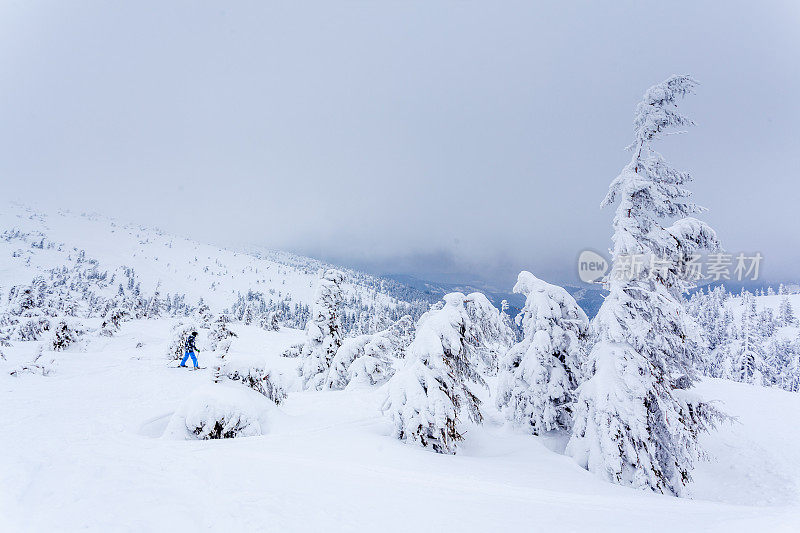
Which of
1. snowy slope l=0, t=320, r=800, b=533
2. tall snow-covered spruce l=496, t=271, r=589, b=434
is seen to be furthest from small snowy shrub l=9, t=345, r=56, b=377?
tall snow-covered spruce l=496, t=271, r=589, b=434

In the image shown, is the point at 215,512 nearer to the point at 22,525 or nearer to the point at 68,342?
the point at 22,525

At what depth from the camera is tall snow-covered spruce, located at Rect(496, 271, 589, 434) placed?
12.8m

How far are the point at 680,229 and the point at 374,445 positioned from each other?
11.8 metres

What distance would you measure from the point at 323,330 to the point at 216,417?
16.3 m

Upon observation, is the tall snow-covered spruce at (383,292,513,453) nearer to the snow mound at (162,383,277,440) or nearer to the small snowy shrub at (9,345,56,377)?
the snow mound at (162,383,277,440)

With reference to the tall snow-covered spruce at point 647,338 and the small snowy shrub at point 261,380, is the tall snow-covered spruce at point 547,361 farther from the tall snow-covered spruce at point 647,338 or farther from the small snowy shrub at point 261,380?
the small snowy shrub at point 261,380

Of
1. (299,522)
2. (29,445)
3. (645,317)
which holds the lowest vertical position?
(29,445)

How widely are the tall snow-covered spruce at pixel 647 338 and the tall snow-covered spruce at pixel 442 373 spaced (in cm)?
350

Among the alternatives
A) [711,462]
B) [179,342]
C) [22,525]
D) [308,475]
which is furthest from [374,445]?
[179,342]

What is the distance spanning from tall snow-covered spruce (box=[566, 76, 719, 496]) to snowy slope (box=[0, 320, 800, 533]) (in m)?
1.79

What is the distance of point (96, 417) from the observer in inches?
367

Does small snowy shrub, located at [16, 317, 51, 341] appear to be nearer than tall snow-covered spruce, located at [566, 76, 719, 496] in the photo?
No

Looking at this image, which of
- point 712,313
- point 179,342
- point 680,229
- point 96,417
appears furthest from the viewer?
point 712,313

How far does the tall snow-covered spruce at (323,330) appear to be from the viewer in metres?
24.2
